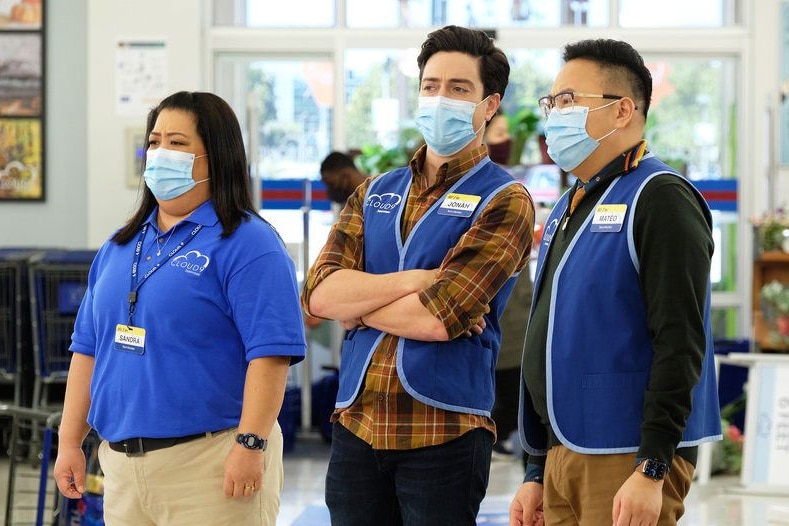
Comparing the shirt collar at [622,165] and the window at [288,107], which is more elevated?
the window at [288,107]

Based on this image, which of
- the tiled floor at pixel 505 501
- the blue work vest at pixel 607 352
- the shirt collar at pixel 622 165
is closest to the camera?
the blue work vest at pixel 607 352

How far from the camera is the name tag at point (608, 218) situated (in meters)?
1.99

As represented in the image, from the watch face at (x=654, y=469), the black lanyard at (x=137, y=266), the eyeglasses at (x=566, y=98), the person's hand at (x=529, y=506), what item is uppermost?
the eyeglasses at (x=566, y=98)

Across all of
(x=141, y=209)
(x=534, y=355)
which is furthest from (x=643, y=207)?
(x=141, y=209)

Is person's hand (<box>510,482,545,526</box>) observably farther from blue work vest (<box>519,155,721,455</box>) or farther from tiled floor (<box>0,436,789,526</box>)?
tiled floor (<box>0,436,789,526</box>)

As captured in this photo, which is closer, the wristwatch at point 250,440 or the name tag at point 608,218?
the name tag at point 608,218

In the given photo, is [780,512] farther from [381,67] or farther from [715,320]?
[381,67]

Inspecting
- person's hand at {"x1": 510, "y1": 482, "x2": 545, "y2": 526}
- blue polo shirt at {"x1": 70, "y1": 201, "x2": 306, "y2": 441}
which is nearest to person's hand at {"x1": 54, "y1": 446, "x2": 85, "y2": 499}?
blue polo shirt at {"x1": 70, "y1": 201, "x2": 306, "y2": 441}

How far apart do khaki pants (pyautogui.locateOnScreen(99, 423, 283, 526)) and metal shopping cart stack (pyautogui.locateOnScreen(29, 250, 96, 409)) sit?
162 inches

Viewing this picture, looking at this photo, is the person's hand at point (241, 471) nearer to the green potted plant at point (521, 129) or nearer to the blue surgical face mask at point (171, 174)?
the blue surgical face mask at point (171, 174)

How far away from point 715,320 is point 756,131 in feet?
4.22

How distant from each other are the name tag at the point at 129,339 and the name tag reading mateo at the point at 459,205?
0.68 metres

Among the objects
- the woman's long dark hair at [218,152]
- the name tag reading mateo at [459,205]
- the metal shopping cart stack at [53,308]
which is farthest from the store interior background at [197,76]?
the name tag reading mateo at [459,205]

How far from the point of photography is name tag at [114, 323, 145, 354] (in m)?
2.34
